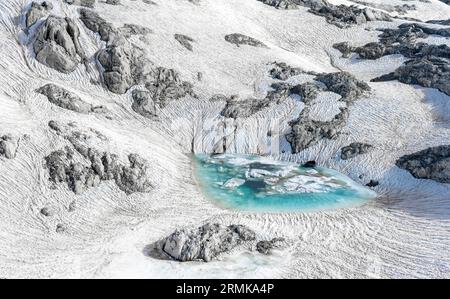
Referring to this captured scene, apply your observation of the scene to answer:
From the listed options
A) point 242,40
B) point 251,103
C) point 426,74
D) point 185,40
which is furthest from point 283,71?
point 426,74

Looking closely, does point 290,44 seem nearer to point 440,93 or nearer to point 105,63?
point 440,93

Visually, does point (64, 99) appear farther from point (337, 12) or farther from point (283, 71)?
point (337, 12)

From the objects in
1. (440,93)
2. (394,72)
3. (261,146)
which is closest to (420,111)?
(440,93)

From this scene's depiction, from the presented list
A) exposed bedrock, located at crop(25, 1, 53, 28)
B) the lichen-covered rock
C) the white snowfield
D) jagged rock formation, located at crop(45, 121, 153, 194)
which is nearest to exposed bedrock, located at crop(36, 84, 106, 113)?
the white snowfield

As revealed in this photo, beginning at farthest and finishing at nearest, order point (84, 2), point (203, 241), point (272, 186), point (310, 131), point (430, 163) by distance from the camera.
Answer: point (84, 2), point (310, 131), point (430, 163), point (272, 186), point (203, 241)

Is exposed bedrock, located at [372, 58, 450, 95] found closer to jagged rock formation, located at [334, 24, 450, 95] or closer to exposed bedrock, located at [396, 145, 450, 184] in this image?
jagged rock formation, located at [334, 24, 450, 95]

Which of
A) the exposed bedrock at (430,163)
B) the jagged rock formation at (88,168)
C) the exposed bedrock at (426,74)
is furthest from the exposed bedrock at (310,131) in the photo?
the jagged rock formation at (88,168)

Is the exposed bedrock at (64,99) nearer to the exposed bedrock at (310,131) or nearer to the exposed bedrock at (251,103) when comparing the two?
the exposed bedrock at (251,103)
